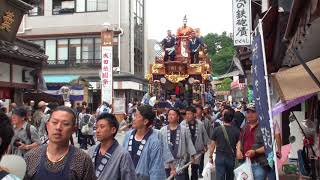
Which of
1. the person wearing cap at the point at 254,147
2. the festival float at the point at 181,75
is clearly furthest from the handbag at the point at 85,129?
the person wearing cap at the point at 254,147

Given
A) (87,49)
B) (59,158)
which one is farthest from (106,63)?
(59,158)

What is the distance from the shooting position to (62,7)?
139 ft

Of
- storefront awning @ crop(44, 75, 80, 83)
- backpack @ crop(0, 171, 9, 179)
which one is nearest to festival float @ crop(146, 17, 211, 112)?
storefront awning @ crop(44, 75, 80, 83)

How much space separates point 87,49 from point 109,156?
120 ft

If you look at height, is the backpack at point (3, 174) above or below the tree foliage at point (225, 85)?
below

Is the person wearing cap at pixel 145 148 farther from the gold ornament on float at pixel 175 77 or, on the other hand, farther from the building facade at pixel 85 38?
the building facade at pixel 85 38

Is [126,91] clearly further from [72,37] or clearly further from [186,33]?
[186,33]

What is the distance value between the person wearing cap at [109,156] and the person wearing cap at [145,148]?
1.14 meters

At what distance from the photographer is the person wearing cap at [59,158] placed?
3652 millimetres

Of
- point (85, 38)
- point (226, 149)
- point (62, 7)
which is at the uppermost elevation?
point (62, 7)

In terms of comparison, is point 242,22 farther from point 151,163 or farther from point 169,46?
point 169,46

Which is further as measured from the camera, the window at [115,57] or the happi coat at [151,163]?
the window at [115,57]

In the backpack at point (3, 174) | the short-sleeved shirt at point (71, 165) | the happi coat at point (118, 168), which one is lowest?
the happi coat at point (118, 168)

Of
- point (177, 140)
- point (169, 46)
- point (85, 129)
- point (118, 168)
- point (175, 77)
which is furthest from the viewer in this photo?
point (169, 46)
